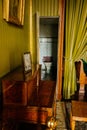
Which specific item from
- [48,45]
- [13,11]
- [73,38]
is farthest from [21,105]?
[48,45]

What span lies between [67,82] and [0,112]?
8.18ft

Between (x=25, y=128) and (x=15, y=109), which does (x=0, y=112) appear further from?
(x=25, y=128)

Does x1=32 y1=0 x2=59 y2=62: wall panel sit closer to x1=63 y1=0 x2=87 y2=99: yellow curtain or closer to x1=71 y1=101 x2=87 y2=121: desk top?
x1=63 y1=0 x2=87 y2=99: yellow curtain

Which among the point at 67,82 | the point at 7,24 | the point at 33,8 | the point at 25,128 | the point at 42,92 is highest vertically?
the point at 33,8

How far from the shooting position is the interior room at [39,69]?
1.75m

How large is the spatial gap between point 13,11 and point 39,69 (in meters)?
0.94

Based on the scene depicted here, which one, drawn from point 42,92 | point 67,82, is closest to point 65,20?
point 67,82

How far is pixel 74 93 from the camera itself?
13.5 feet

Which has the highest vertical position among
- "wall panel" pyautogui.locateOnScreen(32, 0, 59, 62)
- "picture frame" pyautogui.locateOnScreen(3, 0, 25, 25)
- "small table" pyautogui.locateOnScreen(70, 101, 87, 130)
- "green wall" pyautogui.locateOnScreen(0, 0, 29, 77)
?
"wall panel" pyautogui.locateOnScreen(32, 0, 59, 62)

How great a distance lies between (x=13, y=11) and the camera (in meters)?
2.37

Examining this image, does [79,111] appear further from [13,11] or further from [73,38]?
[73,38]

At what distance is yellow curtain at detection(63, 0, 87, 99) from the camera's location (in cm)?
379

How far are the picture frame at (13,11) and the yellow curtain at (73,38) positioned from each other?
1449 mm

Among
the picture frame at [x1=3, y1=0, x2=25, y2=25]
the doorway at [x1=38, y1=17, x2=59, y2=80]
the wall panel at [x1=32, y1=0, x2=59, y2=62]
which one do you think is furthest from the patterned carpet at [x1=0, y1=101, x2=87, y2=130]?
the doorway at [x1=38, y1=17, x2=59, y2=80]
